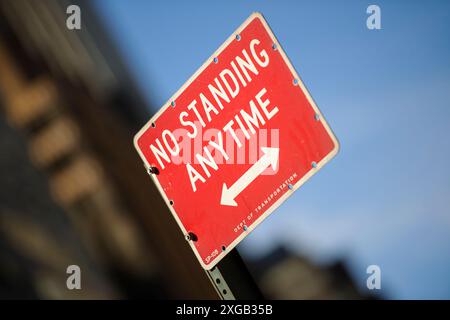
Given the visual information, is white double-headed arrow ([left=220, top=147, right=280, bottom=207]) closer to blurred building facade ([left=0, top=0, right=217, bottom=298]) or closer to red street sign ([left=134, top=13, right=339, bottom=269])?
red street sign ([left=134, top=13, right=339, bottom=269])

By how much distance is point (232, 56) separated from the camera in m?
0.73

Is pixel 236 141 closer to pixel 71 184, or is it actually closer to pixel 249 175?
pixel 249 175

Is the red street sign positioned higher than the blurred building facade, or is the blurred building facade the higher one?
the blurred building facade

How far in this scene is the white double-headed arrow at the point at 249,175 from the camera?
0.70m

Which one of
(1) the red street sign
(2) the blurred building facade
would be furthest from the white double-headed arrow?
(2) the blurred building facade

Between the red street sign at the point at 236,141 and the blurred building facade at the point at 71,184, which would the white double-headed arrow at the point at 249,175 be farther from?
the blurred building facade at the point at 71,184

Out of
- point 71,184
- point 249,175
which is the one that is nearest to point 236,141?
point 249,175

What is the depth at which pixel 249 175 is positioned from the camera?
0.72 m

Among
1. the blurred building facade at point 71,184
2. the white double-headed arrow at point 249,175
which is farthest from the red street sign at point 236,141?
the blurred building facade at point 71,184

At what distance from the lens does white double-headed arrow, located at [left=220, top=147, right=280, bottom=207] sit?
0.70 m

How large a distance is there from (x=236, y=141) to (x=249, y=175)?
62mm
